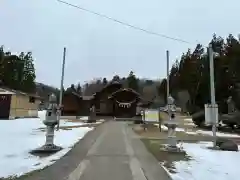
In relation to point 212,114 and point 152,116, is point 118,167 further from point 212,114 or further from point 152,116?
point 152,116

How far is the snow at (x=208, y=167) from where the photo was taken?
26.5 feet

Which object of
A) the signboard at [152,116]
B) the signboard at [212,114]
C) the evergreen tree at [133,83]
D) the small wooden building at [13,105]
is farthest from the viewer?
the evergreen tree at [133,83]

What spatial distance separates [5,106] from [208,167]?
34.6 metres

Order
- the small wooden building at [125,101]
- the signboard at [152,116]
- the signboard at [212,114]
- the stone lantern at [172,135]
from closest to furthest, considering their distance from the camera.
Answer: the stone lantern at [172,135], the signboard at [212,114], the signboard at [152,116], the small wooden building at [125,101]

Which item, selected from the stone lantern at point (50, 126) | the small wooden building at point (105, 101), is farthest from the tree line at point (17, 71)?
the stone lantern at point (50, 126)

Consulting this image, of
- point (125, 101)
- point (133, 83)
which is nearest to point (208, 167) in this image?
point (125, 101)

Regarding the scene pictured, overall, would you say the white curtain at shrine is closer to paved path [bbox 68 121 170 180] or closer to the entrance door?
the entrance door

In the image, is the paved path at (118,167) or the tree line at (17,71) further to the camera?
the tree line at (17,71)

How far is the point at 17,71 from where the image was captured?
70875 millimetres

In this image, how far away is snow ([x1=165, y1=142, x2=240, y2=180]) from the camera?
26.5ft

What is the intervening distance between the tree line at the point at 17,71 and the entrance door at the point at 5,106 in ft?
83.9

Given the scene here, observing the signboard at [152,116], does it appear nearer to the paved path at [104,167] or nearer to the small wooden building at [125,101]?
the paved path at [104,167]

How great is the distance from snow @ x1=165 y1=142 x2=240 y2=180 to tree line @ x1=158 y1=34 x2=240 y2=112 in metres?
17.9

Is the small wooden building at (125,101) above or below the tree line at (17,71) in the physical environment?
below
